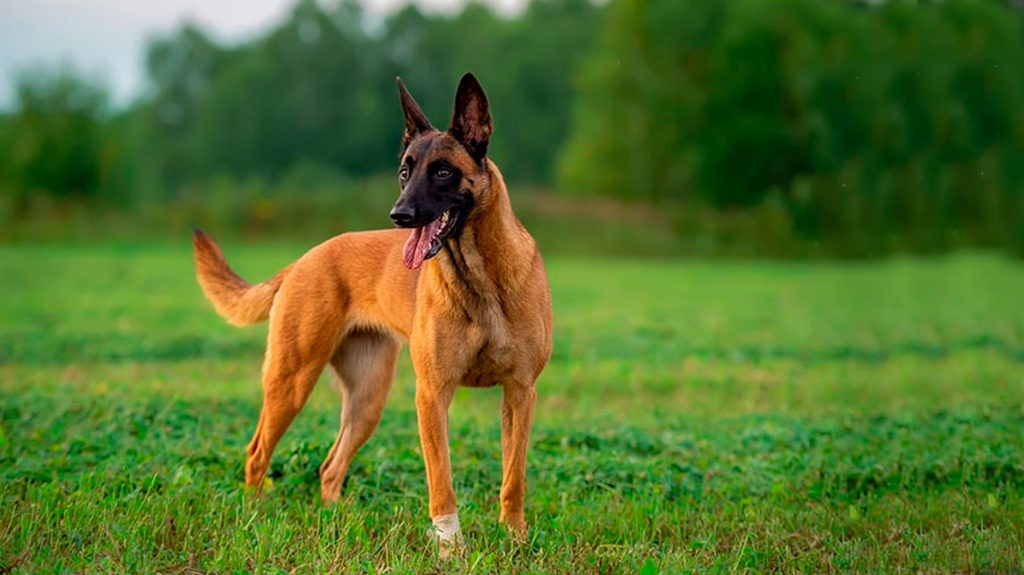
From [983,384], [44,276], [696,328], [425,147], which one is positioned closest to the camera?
[425,147]

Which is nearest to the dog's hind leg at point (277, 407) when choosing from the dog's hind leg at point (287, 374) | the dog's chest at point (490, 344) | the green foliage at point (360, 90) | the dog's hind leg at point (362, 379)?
the dog's hind leg at point (287, 374)

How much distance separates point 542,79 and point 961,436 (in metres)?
69.6

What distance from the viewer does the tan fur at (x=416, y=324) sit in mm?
6973

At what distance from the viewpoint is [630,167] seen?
193ft

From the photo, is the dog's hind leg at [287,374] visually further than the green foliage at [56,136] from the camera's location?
No

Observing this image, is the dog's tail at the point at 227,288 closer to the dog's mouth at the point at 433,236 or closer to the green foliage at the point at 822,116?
the dog's mouth at the point at 433,236

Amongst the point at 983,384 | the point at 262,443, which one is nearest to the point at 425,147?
the point at 262,443

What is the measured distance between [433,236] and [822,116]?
134 ft

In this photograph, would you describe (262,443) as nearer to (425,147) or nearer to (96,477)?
(96,477)

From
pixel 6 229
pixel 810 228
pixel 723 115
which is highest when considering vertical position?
pixel 723 115

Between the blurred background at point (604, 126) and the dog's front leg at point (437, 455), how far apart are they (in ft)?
86.1

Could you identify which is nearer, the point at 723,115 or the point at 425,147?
the point at 425,147

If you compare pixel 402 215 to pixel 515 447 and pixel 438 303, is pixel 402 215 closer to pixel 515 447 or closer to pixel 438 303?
pixel 438 303

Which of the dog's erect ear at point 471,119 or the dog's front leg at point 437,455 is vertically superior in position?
the dog's erect ear at point 471,119
